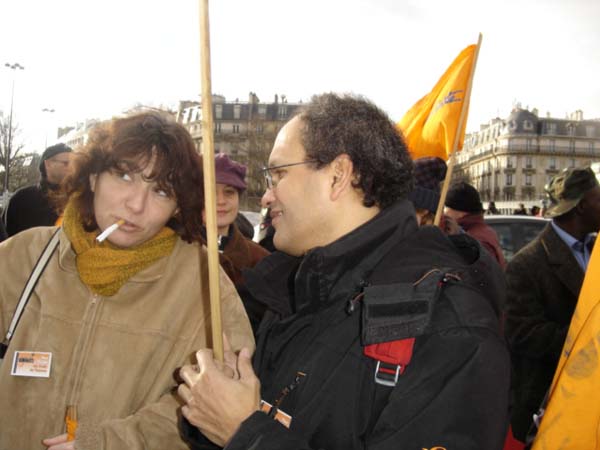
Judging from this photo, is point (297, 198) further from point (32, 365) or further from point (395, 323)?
point (32, 365)

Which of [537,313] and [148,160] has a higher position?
[148,160]

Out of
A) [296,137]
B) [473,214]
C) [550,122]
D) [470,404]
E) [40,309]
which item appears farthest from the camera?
[550,122]

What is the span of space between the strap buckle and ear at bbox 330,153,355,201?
62cm

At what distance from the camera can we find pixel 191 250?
2281 millimetres

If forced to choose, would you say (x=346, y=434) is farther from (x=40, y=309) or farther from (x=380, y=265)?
(x=40, y=309)

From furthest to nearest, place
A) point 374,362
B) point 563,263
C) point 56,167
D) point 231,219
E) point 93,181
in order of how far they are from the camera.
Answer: point 56,167, point 231,219, point 563,263, point 93,181, point 374,362

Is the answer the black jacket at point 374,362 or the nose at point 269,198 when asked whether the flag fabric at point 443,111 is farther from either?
the black jacket at point 374,362

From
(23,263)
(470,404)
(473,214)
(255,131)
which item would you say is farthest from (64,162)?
(255,131)

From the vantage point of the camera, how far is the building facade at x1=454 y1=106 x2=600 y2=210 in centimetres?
8769

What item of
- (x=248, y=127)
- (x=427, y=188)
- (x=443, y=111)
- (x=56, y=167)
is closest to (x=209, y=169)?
(x=427, y=188)

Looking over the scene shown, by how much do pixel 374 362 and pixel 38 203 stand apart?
183 inches

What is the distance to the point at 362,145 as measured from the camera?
1.76 metres

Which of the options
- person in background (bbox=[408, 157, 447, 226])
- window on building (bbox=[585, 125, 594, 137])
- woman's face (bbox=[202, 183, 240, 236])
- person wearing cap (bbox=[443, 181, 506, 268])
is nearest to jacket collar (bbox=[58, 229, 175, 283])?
woman's face (bbox=[202, 183, 240, 236])

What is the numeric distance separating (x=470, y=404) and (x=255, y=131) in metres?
42.8
